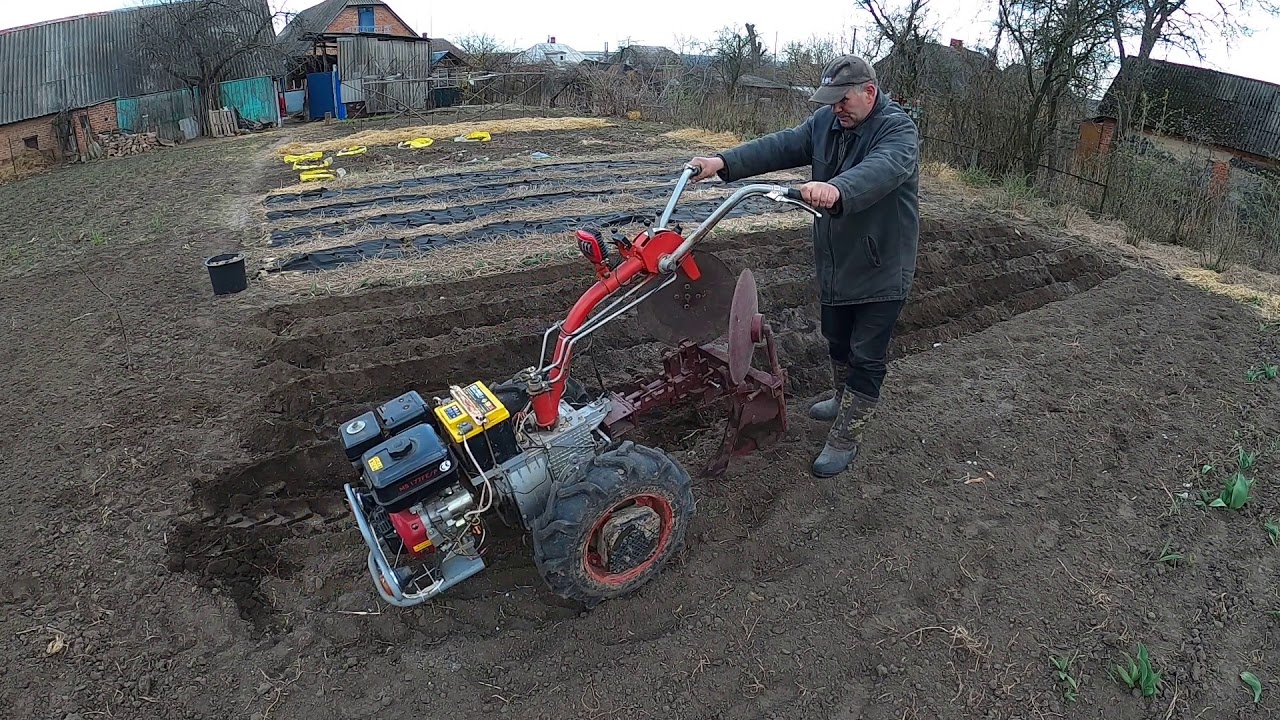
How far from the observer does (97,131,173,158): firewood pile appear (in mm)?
16531

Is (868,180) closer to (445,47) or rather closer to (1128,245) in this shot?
(1128,245)

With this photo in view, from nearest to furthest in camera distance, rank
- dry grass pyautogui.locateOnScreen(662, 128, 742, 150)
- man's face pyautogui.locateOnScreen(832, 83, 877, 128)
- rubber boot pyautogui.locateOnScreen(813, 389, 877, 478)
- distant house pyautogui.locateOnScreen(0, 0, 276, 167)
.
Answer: man's face pyautogui.locateOnScreen(832, 83, 877, 128) → rubber boot pyautogui.locateOnScreen(813, 389, 877, 478) → dry grass pyautogui.locateOnScreen(662, 128, 742, 150) → distant house pyautogui.locateOnScreen(0, 0, 276, 167)

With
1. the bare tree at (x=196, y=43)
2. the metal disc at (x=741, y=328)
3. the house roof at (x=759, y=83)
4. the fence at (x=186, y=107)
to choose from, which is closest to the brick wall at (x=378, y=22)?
the bare tree at (x=196, y=43)

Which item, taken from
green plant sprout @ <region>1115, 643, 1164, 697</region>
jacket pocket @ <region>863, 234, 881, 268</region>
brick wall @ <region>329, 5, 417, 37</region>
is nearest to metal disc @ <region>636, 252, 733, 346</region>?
jacket pocket @ <region>863, 234, 881, 268</region>

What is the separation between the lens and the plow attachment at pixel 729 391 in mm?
3219

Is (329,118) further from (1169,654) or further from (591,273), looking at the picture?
(1169,654)

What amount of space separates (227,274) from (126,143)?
14444 mm

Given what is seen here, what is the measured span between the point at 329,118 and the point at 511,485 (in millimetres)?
23363

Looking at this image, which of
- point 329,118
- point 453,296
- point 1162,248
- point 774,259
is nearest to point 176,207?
point 453,296

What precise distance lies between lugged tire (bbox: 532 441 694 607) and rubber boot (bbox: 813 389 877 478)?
1040mm

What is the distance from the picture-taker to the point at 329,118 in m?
22.8

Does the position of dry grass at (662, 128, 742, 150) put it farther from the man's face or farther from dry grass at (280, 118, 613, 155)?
the man's face

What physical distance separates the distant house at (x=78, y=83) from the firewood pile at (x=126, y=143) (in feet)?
1.12

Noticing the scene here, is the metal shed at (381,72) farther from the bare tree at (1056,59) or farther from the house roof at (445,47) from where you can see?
the bare tree at (1056,59)
